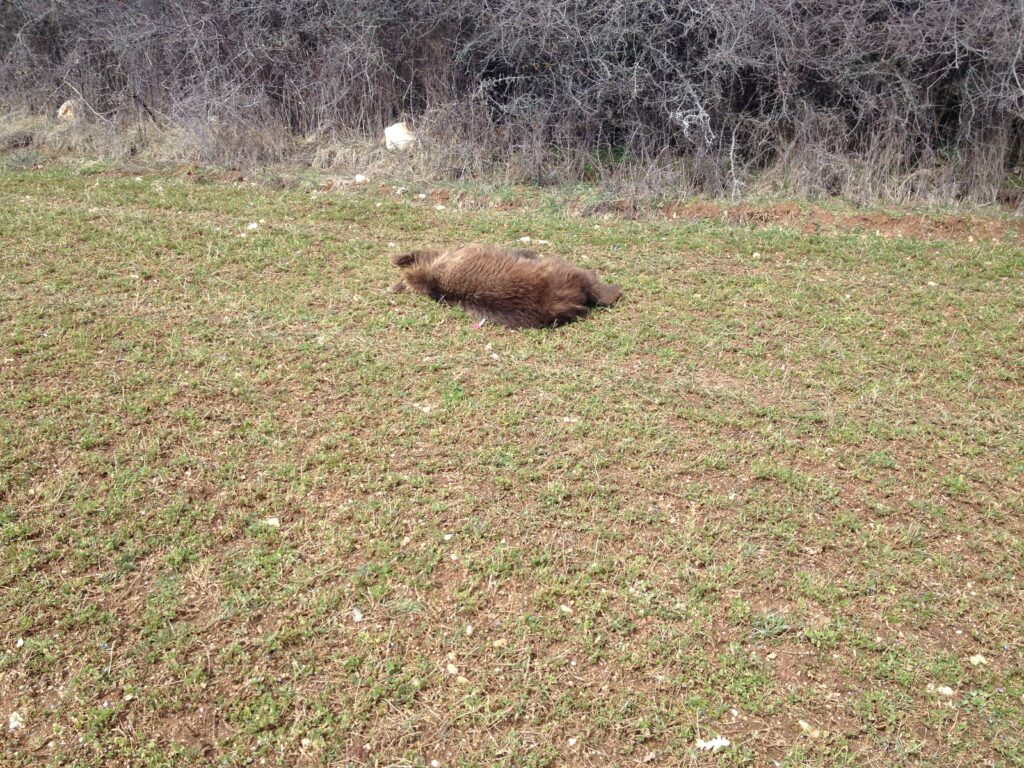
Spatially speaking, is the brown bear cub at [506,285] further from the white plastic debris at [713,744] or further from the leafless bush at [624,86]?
the leafless bush at [624,86]

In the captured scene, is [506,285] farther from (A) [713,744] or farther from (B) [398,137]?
(B) [398,137]

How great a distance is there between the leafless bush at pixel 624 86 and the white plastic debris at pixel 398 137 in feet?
0.56

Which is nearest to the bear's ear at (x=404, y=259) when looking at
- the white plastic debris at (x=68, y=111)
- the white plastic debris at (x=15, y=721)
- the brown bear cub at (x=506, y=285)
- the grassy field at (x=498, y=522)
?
the brown bear cub at (x=506, y=285)

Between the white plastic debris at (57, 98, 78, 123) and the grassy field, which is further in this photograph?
the white plastic debris at (57, 98, 78, 123)

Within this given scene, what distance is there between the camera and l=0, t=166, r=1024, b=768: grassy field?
114 inches

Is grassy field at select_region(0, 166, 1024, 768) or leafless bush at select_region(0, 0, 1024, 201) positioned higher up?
leafless bush at select_region(0, 0, 1024, 201)

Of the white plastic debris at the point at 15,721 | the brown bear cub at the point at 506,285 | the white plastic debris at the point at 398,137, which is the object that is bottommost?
the white plastic debris at the point at 15,721

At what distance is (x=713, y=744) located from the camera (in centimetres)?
282

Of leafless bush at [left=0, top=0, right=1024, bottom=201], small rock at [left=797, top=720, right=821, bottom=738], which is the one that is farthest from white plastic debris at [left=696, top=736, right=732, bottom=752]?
leafless bush at [left=0, top=0, right=1024, bottom=201]

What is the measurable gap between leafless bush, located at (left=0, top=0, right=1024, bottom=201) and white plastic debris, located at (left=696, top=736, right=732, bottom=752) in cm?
667

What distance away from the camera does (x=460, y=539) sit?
142 inches

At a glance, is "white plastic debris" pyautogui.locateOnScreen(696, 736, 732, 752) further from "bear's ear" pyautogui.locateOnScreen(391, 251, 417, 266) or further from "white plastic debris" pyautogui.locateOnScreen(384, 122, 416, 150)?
"white plastic debris" pyautogui.locateOnScreen(384, 122, 416, 150)

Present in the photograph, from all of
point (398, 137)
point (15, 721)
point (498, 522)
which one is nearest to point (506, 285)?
point (498, 522)

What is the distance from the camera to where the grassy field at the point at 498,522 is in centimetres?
289
